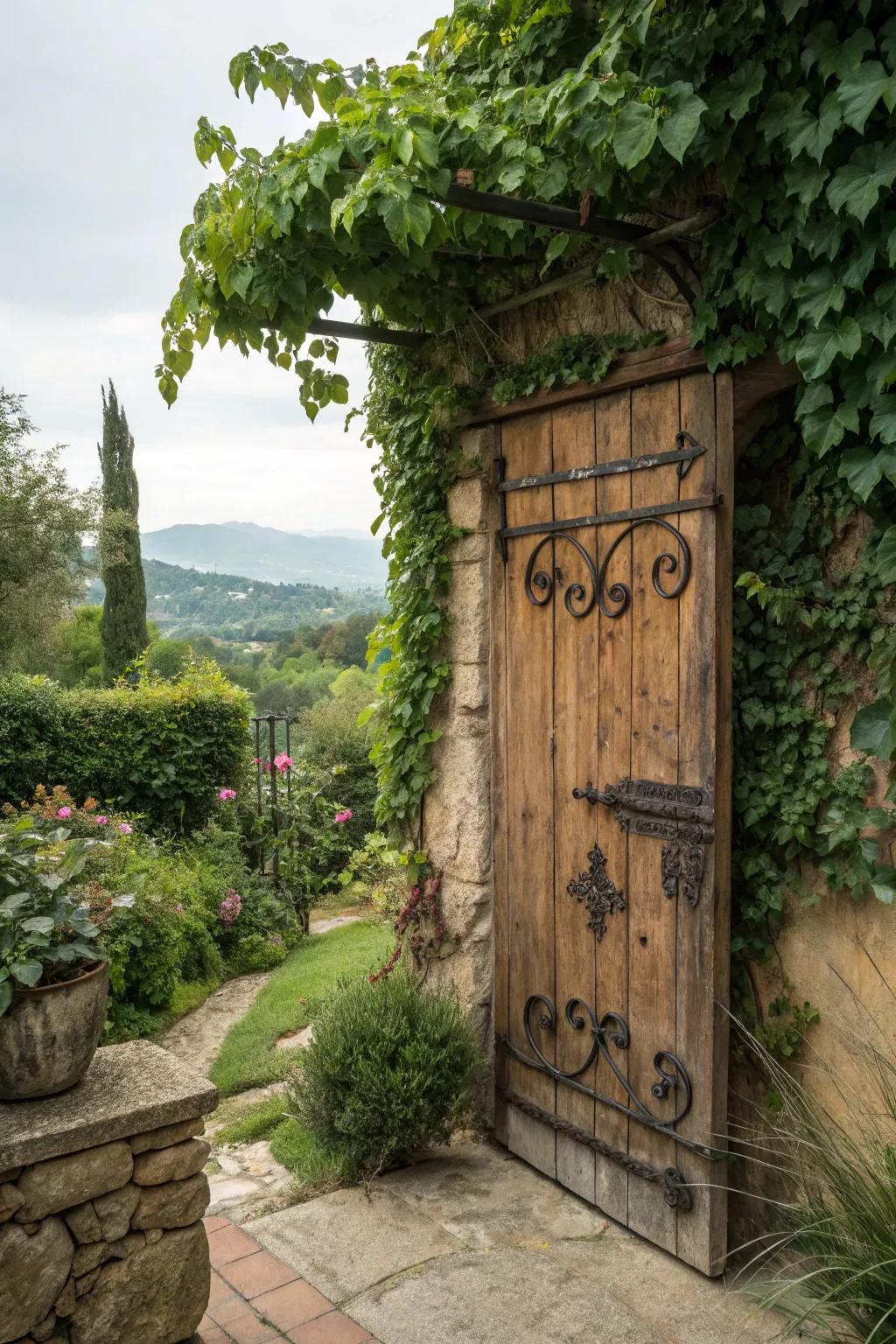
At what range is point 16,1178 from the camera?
187 centimetres

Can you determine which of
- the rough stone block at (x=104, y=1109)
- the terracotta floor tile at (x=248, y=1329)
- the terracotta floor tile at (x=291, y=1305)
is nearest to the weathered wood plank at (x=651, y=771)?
the terracotta floor tile at (x=291, y=1305)

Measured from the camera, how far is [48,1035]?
1962 millimetres

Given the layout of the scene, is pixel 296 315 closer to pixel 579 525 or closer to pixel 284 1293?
pixel 579 525

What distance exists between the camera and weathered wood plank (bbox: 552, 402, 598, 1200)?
8.91 ft

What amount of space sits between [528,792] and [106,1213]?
5.36 ft

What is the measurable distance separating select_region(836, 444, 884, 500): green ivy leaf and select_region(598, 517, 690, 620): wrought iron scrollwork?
51cm

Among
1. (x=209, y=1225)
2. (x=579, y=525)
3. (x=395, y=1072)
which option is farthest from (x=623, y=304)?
(x=209, y=1225)

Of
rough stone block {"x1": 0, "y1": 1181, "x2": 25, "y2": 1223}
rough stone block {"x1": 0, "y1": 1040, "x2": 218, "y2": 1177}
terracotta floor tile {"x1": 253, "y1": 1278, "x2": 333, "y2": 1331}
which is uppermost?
rough stone block {"x1": 0, "y1": 1040, "x2": 218, "y2": 1177}

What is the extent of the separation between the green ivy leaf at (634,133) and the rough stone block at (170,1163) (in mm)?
2381

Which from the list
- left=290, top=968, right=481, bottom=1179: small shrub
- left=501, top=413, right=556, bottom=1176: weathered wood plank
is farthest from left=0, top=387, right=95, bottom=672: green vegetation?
left=501, top=413, right=556, bottom=1176: weathered wood plank

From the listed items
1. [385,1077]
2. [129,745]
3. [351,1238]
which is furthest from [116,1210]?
[129,745]

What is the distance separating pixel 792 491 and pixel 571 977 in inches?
62.5

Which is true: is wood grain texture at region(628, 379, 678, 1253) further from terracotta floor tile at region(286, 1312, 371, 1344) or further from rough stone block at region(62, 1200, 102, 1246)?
rough stone block at region(62, 1200, 102, 1246)

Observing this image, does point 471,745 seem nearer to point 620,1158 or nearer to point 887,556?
point 620,1158
